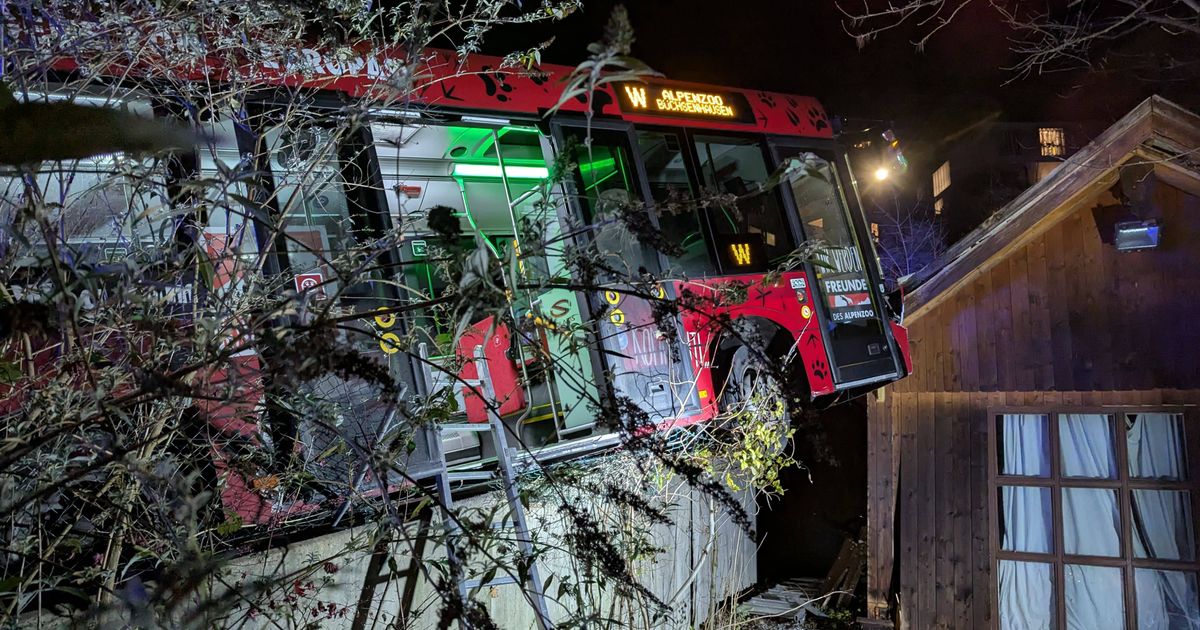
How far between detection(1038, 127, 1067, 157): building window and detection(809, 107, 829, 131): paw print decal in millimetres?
29369

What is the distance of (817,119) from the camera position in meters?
9.02

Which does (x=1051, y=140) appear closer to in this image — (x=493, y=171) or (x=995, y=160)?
(x=995, y=160)

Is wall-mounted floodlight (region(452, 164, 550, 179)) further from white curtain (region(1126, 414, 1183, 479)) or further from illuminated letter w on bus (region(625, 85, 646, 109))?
white curtain (region(1126, 414, 1183, 479))

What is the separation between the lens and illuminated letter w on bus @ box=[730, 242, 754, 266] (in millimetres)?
7762

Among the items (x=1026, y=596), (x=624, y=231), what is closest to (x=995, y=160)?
(x=1026, y=596)

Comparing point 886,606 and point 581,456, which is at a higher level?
point 581,456

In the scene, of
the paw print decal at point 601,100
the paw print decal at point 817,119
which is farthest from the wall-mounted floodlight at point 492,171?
the paw print decal at point 817,119

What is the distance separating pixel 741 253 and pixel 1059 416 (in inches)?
126

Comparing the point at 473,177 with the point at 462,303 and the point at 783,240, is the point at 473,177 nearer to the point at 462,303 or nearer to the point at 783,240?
the point at 783,240

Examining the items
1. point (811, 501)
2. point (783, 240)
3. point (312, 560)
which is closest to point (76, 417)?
point (312, 560)

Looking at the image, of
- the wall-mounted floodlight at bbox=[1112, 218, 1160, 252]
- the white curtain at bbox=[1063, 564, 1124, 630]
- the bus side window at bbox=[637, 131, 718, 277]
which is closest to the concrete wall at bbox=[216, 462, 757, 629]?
the bus side window at bbox=[637, 131, 718, 277]

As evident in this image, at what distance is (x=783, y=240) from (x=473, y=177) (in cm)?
346

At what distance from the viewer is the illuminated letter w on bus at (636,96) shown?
745 centimetres

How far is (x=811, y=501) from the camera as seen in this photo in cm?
1173
